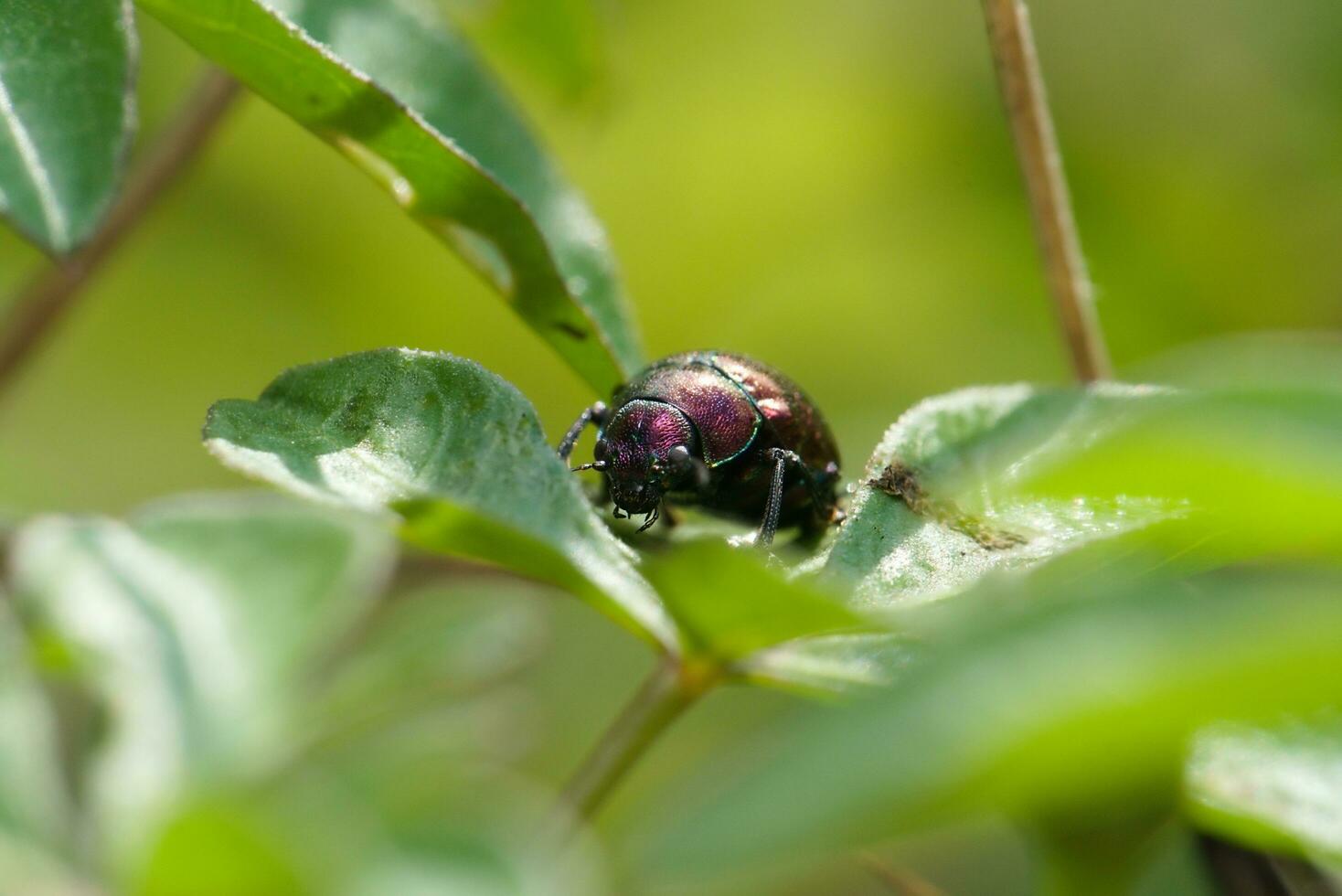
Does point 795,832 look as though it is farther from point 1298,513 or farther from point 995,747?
point 1298,513

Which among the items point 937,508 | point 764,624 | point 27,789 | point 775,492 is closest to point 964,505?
point 937,508

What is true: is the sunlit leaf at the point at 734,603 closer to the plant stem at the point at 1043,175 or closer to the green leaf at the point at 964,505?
the green leaf at the point at 964,505

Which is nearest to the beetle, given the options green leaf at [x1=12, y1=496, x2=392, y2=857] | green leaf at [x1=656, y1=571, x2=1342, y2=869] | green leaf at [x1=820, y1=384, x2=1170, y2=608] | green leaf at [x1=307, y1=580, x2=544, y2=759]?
green leaf at [x1=307, y1=580, x2=544, y2=759]

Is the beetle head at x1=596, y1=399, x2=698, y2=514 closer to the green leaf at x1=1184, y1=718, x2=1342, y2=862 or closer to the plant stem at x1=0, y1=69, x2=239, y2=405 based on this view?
the plant stem at x1=0, y1=69, x2=239, y2=405

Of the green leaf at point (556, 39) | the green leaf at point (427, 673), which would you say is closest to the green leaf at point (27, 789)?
the green leaf at point (427, 673)

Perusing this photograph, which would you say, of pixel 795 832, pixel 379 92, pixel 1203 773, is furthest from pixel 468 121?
pixel 795 832

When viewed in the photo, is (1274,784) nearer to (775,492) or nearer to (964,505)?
(964,505)
